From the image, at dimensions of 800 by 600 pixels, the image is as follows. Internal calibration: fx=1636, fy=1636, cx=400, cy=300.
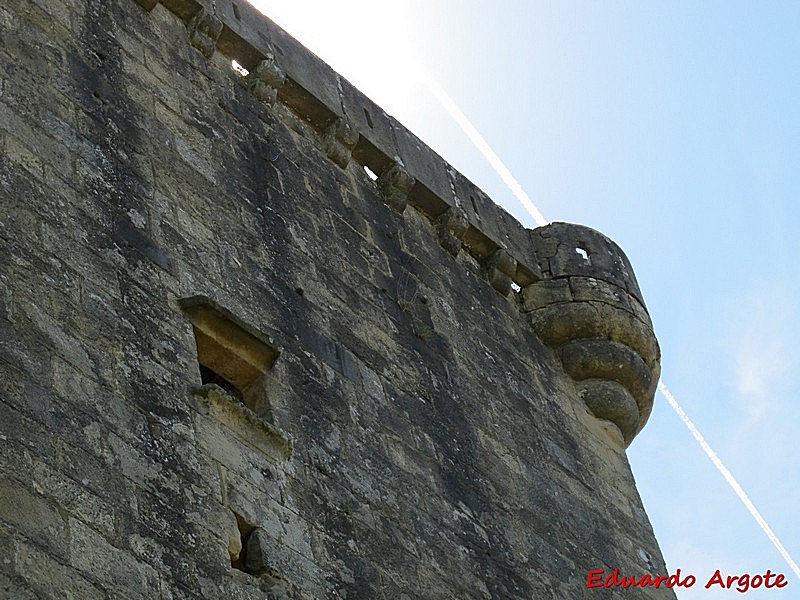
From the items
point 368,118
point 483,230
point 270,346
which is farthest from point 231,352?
point 483,230

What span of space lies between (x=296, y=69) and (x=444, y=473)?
2560 mm

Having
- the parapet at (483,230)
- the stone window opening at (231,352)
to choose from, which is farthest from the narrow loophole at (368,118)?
the stone window opening at (231,352)

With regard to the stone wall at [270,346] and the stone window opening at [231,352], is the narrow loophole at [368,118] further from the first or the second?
the stone window opening at [231,352]

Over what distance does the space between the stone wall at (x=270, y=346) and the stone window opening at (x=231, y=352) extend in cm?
1

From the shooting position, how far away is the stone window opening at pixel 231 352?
228 inches

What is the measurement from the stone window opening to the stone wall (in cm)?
1

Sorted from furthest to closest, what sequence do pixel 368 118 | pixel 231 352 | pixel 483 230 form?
pixel 483 230 < pixel 368 118 < pixel 231 352

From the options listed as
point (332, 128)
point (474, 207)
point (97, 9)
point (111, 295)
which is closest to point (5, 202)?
point (111, 295)

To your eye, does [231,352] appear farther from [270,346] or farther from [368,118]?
[368,118]

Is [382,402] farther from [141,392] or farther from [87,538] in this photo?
[87,538]

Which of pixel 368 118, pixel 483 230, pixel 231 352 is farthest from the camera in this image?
pixel 483 230

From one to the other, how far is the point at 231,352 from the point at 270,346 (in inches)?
6.2

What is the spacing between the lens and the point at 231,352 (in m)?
5.91

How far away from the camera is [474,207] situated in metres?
9.29
